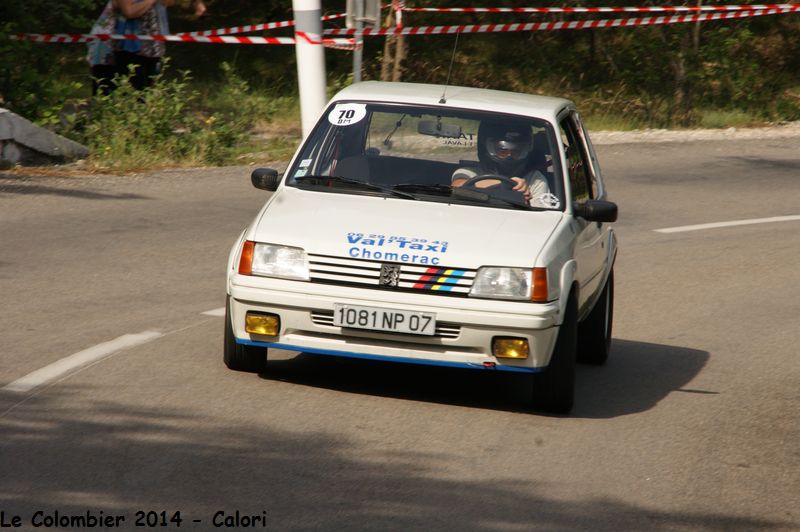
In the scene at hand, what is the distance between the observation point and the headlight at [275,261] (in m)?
6.92

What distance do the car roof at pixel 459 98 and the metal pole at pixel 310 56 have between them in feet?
23.3

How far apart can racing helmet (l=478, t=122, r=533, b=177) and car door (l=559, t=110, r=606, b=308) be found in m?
0.24

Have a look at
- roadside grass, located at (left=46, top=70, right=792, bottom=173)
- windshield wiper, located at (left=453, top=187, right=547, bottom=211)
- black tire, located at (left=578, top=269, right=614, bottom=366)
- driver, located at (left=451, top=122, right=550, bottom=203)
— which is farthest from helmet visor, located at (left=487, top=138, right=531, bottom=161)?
roadside grass, located at (left=46, top=70, right=792, bottom=173)

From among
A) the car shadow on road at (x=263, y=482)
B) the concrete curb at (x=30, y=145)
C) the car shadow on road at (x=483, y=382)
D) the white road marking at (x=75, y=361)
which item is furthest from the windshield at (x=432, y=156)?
the concrete curb at (x=30, y=145)

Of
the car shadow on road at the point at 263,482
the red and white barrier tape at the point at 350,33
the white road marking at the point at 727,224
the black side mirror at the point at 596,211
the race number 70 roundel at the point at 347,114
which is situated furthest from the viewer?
the red and white barrier tape at the point at 350,33

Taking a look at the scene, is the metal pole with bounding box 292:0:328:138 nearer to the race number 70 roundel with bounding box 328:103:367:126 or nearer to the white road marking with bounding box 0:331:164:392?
the race number 70 roundel with bounding box 328:103:367:126

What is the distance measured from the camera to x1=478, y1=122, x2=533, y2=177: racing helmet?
7.99 m

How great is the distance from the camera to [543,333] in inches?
269

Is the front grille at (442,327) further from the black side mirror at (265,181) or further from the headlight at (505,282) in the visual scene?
the black side mirror at (265,181)

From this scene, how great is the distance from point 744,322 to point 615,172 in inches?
262

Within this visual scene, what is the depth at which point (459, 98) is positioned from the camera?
827 centimetres

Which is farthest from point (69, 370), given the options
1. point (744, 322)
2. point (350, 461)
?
point (744, 322)

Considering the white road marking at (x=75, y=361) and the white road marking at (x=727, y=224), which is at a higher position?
the white road marking at (x=75, y=361)

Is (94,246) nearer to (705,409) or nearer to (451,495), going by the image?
(705,409)
